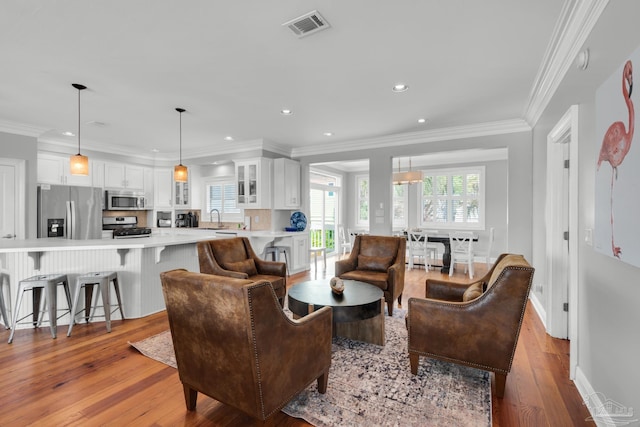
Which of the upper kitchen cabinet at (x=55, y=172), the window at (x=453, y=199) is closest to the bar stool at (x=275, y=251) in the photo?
the upper kitchen cabinet at (x=55, y=172)

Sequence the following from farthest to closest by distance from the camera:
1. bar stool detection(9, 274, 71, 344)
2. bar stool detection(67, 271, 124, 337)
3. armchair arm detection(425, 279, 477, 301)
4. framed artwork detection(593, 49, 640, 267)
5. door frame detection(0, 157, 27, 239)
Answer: door frame detection(0, 157, 27, 239) → bar stool detection(67, 271, 124, 337) → bar stool detection(9, 274, 71, 344) → armchair arm detection(425, 279, 477, 301) → framed artwork detection(593, 49, 640, 267)

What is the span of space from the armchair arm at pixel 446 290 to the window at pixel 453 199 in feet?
18.5

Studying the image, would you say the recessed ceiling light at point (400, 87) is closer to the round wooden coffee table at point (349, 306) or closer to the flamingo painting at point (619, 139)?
the flamingo painting at point (619, 139)

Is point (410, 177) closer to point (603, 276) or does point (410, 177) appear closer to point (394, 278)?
point (394, 278)

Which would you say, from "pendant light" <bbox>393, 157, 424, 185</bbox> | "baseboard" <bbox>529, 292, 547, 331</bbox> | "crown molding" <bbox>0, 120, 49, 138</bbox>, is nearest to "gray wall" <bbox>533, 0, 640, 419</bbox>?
"baseboard" <bbox>529, 292, 547, 331</bbox>

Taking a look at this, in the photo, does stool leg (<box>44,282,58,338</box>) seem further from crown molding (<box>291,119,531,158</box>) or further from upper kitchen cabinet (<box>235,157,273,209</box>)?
crown molding (<box>291,119,531,158</box>)

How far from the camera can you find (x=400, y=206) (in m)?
8.99

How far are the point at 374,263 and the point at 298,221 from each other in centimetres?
265

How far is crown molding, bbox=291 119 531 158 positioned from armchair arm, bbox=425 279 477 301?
3.08m

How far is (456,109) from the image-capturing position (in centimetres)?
417

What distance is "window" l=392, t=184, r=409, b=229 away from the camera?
8868 millimetres

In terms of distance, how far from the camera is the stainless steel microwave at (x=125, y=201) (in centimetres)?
637

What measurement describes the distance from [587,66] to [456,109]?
207 cm

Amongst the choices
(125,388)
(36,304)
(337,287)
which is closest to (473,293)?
(337,287)
